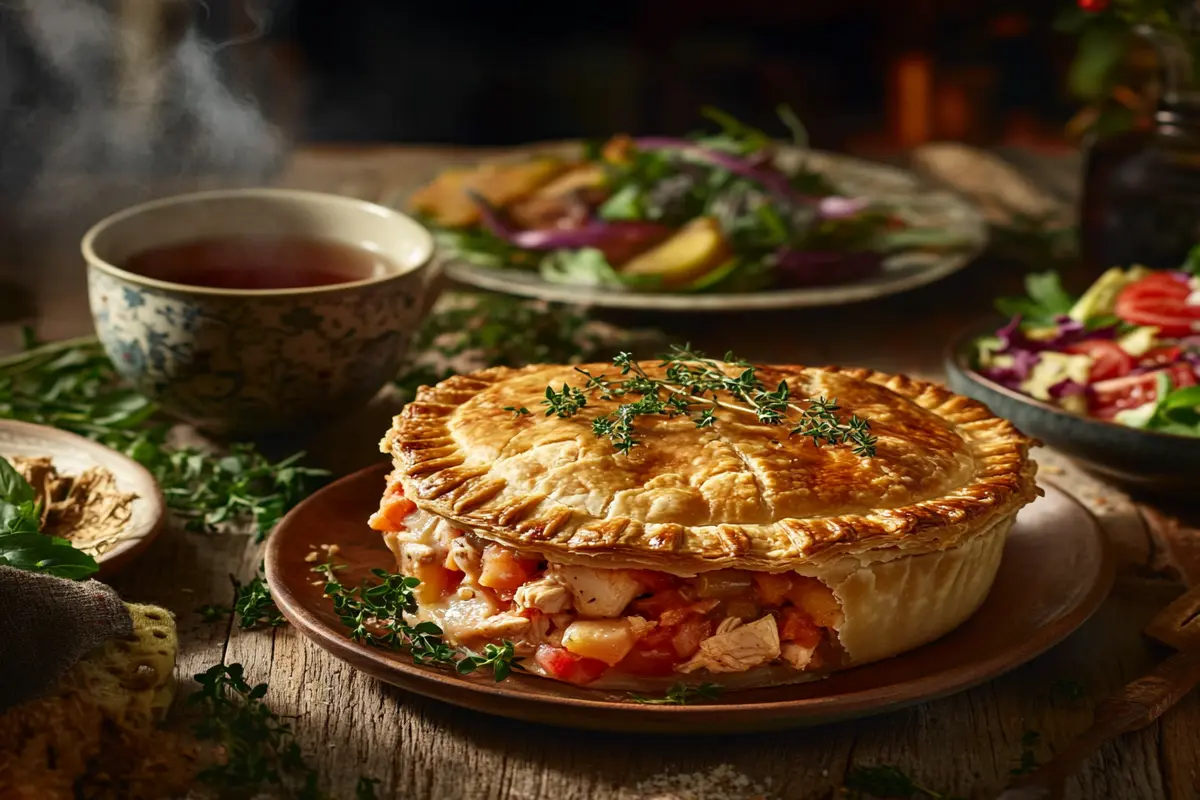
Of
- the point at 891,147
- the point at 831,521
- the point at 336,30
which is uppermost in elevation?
the point at 831,521

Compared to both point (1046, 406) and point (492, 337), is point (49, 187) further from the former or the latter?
point (1046, 406)

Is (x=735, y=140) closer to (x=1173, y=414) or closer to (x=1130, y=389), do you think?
(x=1130, y=389)

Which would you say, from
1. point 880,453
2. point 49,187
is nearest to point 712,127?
point 49,187

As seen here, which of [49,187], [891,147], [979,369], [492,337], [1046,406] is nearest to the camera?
[1046,406]

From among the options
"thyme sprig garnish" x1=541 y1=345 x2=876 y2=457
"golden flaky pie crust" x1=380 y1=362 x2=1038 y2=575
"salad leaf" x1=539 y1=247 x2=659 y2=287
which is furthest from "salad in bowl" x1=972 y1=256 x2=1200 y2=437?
"salad leaf" x1=539 y1=247 x2=659 y2=287

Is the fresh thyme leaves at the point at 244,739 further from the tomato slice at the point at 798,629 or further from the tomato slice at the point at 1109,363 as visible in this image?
the tomato slice at the point at 1109,363

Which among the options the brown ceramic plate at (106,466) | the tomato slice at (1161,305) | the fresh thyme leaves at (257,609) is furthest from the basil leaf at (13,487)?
the tomato slice at (1161,305)
